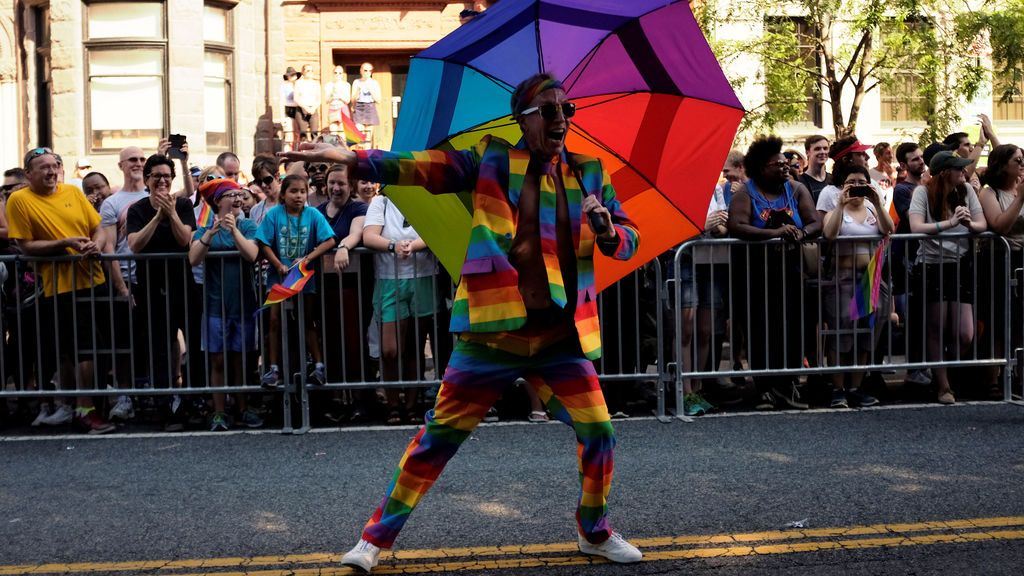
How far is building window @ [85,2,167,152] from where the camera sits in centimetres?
1995

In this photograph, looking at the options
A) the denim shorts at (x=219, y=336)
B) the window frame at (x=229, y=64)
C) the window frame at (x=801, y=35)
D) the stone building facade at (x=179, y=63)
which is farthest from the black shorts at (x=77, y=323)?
the window frame at (x=229, y=64)

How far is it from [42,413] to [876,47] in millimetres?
13577

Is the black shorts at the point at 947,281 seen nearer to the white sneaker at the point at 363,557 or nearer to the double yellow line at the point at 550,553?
the double yellow line at the point at 550,553

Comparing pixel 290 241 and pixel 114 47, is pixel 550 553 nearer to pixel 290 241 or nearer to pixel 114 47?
pixel 290 241

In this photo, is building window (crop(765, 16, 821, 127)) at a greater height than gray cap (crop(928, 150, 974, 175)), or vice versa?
building window (crop(765, 16, 821, 127))

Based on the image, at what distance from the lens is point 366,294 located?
9.47 metres

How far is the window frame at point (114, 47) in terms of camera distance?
1988 centimetres

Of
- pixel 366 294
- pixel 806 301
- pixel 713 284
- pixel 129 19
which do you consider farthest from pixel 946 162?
pixel 129 19

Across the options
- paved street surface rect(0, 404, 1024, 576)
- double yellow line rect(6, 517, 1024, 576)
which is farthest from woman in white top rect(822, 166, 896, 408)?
double yellow line rect(6, 517, 1024, 576)

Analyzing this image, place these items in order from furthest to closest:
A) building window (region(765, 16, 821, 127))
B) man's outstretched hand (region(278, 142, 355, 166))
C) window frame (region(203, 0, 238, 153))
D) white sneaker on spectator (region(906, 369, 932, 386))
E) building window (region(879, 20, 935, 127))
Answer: window frame (region(203, 0, 238, 153)), building window (region(765, 16, 821, 127)), building window (region(879, 20, 935, 127)), white sneaker on spectator (region(906, 369, 932, 386)), man's outstretched hand (region(278, 142, 355, 166))

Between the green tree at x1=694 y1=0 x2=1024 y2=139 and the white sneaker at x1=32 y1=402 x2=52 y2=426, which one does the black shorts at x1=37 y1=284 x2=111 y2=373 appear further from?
the green tree at x1=694 y1=0 x2=1024 y2=139

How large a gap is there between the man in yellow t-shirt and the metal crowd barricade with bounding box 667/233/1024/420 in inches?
164

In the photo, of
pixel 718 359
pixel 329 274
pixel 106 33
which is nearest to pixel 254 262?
pixel 329 274

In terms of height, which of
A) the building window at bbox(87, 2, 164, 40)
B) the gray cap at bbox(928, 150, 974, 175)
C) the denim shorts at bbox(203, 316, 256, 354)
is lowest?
the denim shorts at bbox(203, 316, 256, 354)
